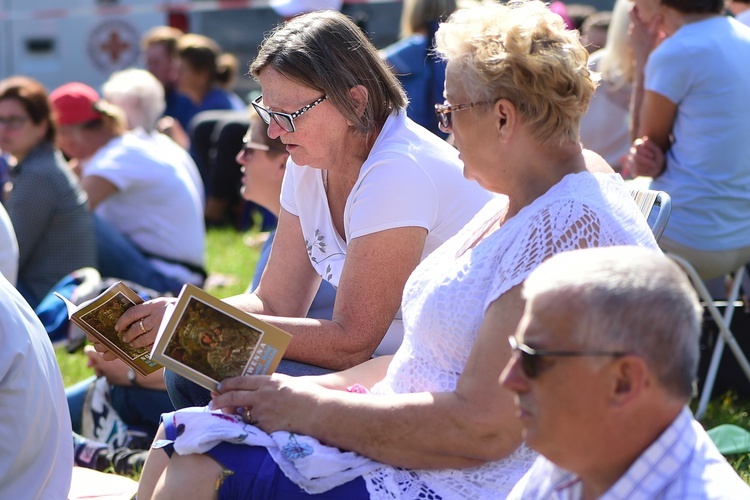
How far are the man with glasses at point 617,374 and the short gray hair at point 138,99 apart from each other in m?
5.93

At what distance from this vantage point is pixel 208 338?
2.27 metres

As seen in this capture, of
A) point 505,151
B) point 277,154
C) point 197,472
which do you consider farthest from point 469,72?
point 277,154

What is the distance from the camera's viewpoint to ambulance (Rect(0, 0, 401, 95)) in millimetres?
11172

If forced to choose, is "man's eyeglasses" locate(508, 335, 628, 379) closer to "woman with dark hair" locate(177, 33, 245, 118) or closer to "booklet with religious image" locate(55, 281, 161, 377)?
"booklet with religious image" locate(55, 281, 161, 377)

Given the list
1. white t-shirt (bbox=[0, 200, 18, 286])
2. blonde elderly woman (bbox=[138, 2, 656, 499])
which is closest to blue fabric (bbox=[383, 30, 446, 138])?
white t-shirt (bbox=[0, 200, 18, 286])

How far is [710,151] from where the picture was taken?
162 inches

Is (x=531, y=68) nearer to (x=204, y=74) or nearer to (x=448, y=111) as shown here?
(x=448, y=111)

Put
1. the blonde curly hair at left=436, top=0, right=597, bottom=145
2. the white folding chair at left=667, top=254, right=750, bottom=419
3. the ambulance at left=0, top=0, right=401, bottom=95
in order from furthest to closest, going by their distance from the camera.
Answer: the ambulance at left=0, top=0, right=401, bottom=95
the white folding chair at left=667, top=254, right=750, bottom=419
the blonde curly hair at left=436, top=0, right=597, bottom=145

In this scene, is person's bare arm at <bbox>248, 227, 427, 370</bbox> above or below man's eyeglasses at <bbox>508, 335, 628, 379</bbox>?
below

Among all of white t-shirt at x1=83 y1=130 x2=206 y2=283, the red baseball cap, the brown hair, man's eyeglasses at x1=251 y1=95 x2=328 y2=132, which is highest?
man's eyeglasses at x1=251 y1=95 x2=328 y2=132

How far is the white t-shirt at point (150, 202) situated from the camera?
6.29m

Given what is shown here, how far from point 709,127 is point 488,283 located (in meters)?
2.29

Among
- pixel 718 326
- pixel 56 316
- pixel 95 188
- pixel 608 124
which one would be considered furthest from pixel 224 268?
pixel 718 326

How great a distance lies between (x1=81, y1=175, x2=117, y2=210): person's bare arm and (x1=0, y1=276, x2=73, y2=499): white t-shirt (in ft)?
12.6
